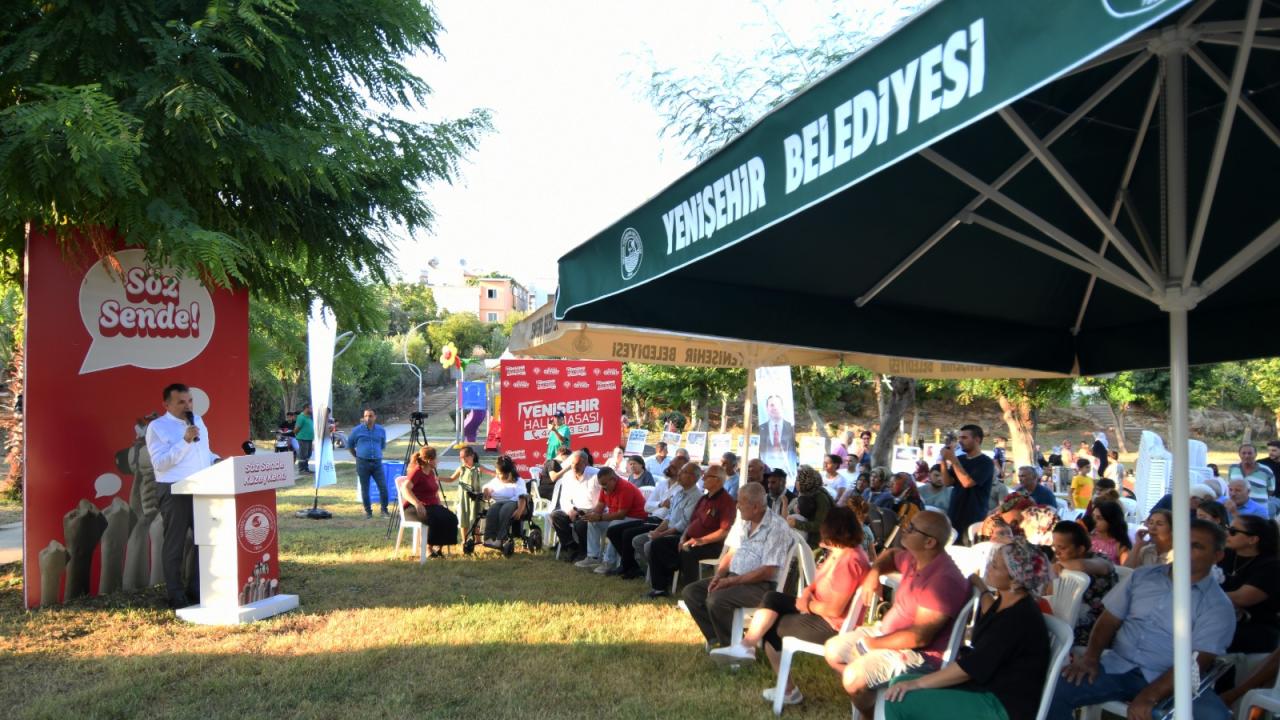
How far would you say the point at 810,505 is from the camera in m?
7.48

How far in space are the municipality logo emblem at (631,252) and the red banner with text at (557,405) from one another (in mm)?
13129

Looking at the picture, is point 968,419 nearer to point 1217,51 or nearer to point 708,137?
point 708,137

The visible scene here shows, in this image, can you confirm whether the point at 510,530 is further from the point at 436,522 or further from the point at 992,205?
the point at 992,205

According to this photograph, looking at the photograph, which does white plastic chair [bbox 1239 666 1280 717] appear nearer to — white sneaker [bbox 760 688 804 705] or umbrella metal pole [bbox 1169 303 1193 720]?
umbrella metal pole [bbox 1169 303 1193 720]

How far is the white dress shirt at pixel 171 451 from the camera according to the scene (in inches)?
278

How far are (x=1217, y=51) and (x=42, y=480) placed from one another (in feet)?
26.3

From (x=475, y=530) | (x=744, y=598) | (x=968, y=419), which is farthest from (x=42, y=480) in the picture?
(x=968, y=419)

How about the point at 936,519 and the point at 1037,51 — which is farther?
the point at 936,519

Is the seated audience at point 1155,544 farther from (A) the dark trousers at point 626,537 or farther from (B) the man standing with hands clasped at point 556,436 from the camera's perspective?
(B) the man standing with hands clasped at point 556,436

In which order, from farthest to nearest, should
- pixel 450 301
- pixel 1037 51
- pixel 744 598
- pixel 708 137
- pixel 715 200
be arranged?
1. pixel 450 301
2. pixel 708 137
3. pixel 744 598
4. pixel 715 200
5. pixel 1037 51

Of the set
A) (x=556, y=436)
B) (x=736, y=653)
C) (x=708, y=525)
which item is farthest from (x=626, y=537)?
(x=556, y=436)

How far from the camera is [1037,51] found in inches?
68.1

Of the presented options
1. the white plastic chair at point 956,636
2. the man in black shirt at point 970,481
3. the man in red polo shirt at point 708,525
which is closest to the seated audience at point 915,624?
the white plastic chair at point 956,636

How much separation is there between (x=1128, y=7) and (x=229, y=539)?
698 cm
